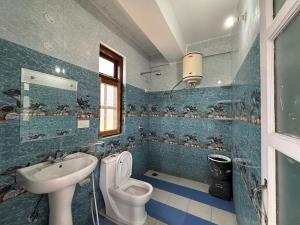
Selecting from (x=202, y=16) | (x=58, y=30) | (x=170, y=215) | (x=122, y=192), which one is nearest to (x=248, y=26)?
(x=202, y=16)

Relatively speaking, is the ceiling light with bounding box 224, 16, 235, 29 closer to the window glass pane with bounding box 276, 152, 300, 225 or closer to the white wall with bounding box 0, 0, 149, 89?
the white wall with bounding box 0, 0, 149, 89

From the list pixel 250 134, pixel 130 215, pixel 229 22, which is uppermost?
pixel 229 22

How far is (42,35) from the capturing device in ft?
3.99

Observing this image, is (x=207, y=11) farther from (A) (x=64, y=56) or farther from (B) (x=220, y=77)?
Result: (A) (x=64, y=56)

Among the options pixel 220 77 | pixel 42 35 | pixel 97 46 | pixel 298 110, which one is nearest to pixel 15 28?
pixel 42 35

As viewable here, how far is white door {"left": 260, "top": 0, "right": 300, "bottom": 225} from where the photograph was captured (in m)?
0.45

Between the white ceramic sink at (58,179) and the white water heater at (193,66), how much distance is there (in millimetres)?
1968

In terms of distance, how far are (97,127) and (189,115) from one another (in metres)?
1.71

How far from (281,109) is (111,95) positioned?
205 cm

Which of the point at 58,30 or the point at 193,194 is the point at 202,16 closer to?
the point at 58,30

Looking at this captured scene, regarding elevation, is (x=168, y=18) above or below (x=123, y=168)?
above

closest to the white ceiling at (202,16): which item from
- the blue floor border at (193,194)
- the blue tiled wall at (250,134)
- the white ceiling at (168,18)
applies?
the white ceiling at (168,18)

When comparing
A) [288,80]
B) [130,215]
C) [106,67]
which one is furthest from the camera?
[106,67]

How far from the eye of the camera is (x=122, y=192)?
160 centimetres
